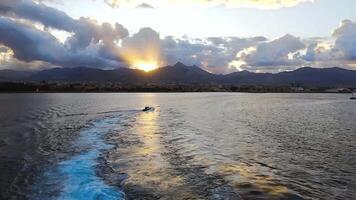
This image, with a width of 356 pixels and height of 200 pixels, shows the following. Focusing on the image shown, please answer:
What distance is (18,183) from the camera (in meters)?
20.1

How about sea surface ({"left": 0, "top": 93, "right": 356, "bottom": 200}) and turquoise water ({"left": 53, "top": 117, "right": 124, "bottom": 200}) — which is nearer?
turquoise water ({"left": 53, "top": 117, "right": 124, "bottom": 200})

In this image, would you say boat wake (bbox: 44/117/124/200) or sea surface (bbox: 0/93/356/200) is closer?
boat wake (bbox: 44/117/124/200)

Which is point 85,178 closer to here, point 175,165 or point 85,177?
point 85,177

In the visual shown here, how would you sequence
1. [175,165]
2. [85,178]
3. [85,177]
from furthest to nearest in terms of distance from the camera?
1. [175,165]
2. [85,177]
3. [85,178]

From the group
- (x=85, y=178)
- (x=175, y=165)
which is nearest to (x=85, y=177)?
(x=85, y=178)

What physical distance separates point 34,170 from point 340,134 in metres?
30.5

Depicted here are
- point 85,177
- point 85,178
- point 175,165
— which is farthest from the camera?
point 175,165

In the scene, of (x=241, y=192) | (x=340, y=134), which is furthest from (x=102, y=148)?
(x=340, y=134)

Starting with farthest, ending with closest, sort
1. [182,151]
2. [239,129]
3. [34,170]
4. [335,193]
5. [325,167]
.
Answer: [239,129] → [182,151] → [325,167] → [34,170] → [335,193]

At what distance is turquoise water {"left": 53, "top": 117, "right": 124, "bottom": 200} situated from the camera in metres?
18.5

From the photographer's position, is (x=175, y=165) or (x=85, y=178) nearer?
(x=85, y=178)

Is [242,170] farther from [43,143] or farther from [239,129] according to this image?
[239,129]

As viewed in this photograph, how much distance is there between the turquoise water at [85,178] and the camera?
18.5 m

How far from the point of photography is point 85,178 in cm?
2162
